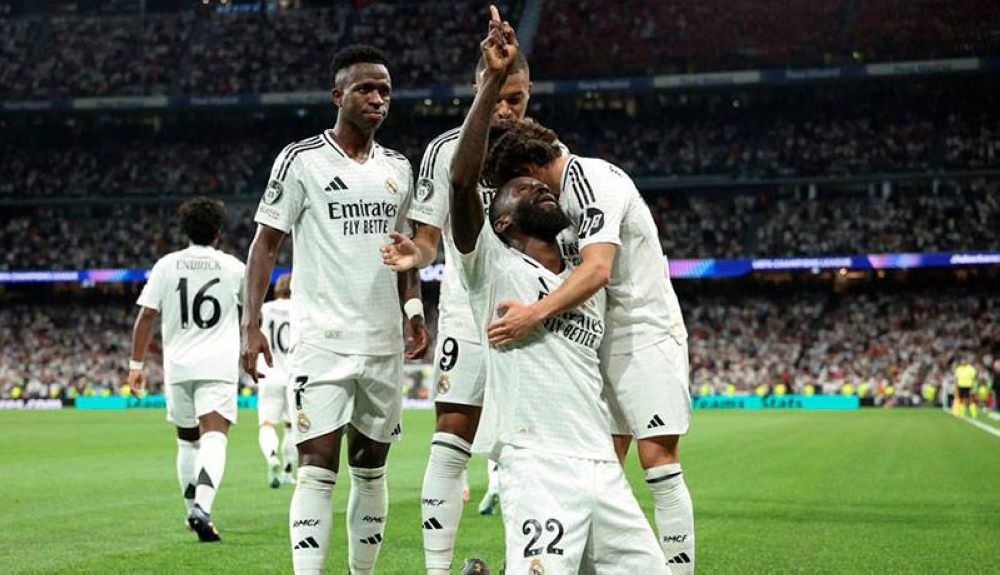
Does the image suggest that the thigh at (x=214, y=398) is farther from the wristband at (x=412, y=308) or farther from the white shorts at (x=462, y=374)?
the white shorts at (x=462, y=374)

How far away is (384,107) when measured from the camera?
6348 mm

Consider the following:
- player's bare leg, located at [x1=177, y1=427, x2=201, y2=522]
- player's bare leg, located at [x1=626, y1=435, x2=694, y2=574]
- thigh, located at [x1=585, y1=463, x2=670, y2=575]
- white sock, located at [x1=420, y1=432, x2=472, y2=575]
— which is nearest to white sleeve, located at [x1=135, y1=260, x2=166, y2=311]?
player's bare leg, located at [x1=177, y1=427, x2=201, y2=522]

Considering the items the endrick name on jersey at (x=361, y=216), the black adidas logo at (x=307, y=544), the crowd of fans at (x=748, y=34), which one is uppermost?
the crowd of fans at (x=748, y=34)

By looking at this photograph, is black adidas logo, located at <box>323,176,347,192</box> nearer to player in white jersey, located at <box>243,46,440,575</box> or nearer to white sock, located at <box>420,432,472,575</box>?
player in white jersey, located at <box>243,46,440,575</box>

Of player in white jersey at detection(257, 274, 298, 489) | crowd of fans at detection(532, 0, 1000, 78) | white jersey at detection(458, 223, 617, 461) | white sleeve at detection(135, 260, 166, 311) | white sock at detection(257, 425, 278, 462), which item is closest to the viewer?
white jersey at detection(458, 223, 617, 461)

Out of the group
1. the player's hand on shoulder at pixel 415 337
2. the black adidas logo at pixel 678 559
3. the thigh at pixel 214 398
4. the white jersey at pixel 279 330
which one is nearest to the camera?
the black adidas logo at pixel 678 559

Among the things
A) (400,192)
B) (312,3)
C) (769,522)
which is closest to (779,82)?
(312,3)

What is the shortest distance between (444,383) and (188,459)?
387 cm

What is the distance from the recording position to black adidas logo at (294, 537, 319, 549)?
19.1 ft

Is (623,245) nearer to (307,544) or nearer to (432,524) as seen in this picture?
(432,524)

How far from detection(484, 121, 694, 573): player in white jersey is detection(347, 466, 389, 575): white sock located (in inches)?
49.5

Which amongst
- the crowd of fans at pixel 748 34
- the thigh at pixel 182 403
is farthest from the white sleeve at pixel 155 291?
the crowd of fans at pixel 748 34

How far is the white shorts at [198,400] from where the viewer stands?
9.25 meters

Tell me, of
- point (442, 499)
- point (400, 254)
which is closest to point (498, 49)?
point (400, 254)
